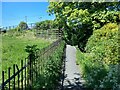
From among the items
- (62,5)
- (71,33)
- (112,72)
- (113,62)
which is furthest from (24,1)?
(71,33)

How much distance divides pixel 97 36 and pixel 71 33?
6.19 meters

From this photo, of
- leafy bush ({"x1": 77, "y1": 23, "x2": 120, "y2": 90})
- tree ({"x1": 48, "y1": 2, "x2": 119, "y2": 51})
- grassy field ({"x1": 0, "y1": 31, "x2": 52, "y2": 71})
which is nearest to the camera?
leafy bush ({"x1": 77, "y1": 23, "x2": 120, "y2": 90})

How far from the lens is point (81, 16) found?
14.0 meters

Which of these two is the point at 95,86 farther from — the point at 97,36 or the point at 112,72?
the point at 97,36

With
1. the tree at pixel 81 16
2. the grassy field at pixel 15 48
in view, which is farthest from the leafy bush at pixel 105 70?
the tree at pixel 81 16

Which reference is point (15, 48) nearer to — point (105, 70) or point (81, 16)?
point (81, 16)

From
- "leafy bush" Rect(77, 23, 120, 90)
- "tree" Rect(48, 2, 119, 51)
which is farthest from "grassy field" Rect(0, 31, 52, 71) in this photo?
"leafy bush" Rect(77, 23, 120, 90)

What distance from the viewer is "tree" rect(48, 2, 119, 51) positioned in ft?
45.1

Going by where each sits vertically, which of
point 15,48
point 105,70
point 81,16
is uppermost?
point 81,16

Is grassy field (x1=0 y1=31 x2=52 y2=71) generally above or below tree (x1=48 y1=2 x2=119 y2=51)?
below

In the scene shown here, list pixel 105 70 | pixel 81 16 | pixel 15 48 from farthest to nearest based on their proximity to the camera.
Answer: pixel 81 16
pixel 15 48
pixel 105 70

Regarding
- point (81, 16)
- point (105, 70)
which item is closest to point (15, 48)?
point (81, 16)

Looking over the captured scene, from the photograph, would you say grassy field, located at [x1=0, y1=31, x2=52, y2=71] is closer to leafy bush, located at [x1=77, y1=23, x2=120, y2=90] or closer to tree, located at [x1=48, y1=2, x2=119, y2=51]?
tree, located at [x1=48, y1=2, x2=119, y2=51]

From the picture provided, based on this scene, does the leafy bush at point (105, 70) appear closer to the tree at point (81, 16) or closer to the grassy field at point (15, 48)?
the grassy field at point (15, 48)
